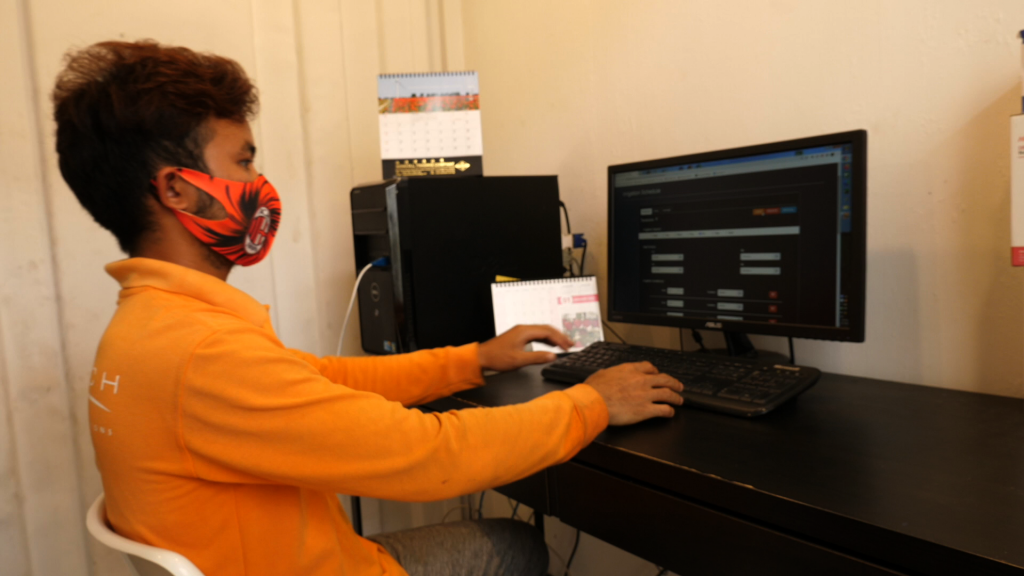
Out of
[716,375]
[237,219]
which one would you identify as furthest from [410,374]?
[716,375]

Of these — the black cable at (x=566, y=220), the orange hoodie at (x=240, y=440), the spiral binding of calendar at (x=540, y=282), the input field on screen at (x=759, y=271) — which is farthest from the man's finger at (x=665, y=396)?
the black cable at (x=566, y=220)

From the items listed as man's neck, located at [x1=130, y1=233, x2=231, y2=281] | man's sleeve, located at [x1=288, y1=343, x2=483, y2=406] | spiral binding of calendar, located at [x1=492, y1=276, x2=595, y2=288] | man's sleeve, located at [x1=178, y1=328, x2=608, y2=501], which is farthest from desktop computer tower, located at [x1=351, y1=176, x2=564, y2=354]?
man's sleeve, located at [x1=178, y1=328, x2=608, y2=501]

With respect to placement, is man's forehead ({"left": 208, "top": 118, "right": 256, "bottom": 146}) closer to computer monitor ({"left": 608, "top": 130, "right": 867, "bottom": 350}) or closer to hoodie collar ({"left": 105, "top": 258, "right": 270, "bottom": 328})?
hoodie collar ({"left": 105, "top": 258, "right": 270, "bottom": 328})

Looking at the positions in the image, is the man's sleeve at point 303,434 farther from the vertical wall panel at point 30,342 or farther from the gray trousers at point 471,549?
the vertical wall panel at point 30,342

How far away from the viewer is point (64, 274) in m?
1.58

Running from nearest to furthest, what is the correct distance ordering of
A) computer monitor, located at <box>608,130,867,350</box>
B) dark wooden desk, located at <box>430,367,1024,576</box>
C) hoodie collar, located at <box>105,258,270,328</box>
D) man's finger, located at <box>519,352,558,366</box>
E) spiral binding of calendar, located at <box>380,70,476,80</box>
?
1. dark wooden desk, located at <box>430,367,1024,576</box>
2. hoodie collar, located at <box>105,258,270,328</box>
3. computer monitor, located at <box>608,130,867,350</box>
4. man's finger, located at <box>519,352,558,366</box>
5. spiral binding of calendar, located at <box>380,70,476,80</box>

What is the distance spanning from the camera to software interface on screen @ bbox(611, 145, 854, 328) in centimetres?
104

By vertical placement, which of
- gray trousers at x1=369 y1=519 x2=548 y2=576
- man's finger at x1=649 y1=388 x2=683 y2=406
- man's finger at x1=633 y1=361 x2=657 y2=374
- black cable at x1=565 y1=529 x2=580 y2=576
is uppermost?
man's finger at x1=633 y1=361 x2=657 y2=374

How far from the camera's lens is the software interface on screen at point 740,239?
1045 mm

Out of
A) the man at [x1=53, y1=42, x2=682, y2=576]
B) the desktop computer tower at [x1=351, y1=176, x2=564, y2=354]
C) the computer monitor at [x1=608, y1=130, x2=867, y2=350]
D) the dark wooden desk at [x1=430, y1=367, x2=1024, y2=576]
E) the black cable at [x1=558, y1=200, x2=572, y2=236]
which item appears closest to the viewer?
the dark wooden desk at [x1=430, y1=367, x2=1024, y2=576]

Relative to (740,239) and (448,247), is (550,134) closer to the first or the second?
(448,247)

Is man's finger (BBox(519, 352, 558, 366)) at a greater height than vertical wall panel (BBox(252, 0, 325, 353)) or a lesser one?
lesser

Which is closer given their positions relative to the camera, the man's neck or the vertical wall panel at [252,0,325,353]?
the man's neck

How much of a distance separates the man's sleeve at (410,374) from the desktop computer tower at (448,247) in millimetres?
235
